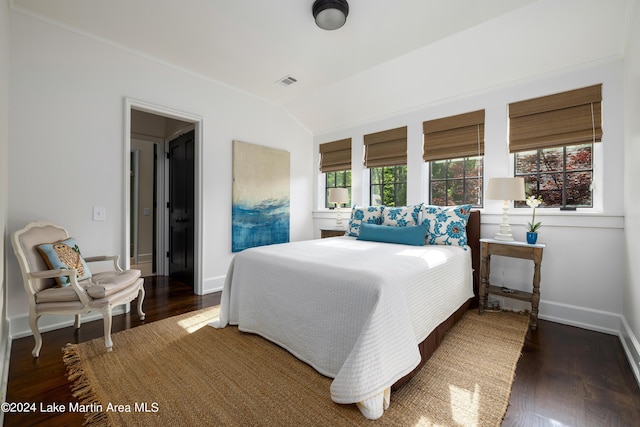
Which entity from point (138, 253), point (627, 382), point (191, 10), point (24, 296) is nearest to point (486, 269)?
point (627, 382)

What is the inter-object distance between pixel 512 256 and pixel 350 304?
1877 mm

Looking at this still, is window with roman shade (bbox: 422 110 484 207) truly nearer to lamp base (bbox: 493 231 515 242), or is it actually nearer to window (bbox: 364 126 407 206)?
window (bbox: 364 126 407 206)

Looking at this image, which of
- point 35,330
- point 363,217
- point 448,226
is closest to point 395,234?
point 448,226

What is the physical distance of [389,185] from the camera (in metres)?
4.07

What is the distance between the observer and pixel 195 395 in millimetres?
1559

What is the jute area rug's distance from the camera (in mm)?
1397

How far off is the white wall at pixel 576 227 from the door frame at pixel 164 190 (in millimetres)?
3258

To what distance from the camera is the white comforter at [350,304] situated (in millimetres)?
1384

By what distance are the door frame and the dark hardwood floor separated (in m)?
0.97

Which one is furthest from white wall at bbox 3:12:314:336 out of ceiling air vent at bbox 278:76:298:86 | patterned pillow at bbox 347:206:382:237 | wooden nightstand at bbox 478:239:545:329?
wooden nightstand at bbox 478:239:545:329

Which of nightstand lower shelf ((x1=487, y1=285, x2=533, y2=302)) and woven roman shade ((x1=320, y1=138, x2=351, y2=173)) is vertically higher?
woven roman shade ((x1=320, y1=138, x2=351, y2=173))

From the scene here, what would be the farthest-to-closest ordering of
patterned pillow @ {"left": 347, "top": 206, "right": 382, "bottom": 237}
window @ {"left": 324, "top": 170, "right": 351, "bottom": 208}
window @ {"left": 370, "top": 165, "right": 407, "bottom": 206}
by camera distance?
window @ {"left": 324, "top": 170, "right": 351, "bottom": 208}
window @ {"left": 370, "top": 165, "right": 407, "bottom": 206}
patterned pillow @ {"left": 347, "top": 206, "right": 382, "bottom": 237}

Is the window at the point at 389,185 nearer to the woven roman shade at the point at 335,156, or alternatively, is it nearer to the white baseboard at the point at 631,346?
the woven roman shade at the point at 335,156

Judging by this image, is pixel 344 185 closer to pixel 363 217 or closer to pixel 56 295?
pixel 363 217
